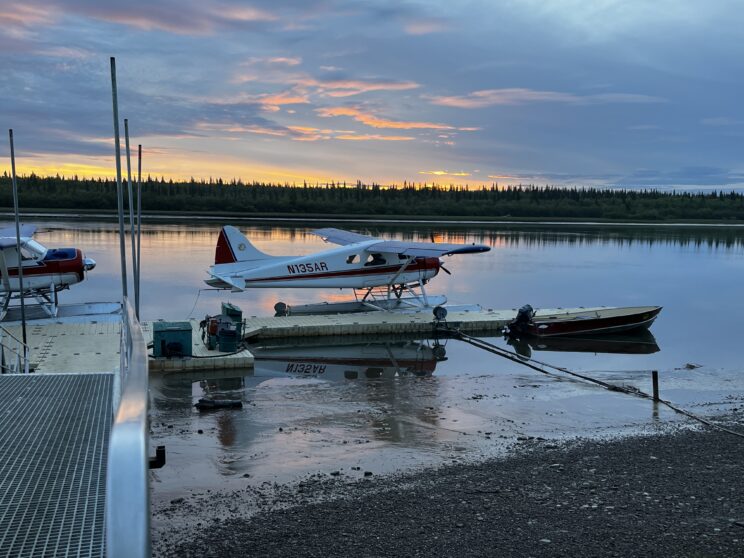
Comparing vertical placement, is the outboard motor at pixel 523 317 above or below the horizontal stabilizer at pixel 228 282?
below

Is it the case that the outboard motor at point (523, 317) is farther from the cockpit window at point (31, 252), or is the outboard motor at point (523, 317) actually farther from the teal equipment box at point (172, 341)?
the cockpit window at point (31, 252)

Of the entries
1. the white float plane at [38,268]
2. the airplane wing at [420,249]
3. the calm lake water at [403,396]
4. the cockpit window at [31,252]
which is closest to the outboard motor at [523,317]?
the calm lake water at [403,396]

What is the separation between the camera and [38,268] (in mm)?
14984

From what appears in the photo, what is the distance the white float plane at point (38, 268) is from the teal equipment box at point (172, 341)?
417 centimetres

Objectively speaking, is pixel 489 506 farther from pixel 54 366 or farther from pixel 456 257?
pixel 456 257

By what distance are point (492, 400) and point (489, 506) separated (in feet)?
15.7

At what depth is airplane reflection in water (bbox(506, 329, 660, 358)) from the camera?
15.7m

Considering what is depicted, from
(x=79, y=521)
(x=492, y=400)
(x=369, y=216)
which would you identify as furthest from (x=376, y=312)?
(x=369, y=216)

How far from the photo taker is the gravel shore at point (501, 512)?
16.5 feet

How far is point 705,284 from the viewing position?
103 ft

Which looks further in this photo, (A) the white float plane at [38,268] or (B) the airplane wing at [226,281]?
(B) the airplane wing at [226,281]

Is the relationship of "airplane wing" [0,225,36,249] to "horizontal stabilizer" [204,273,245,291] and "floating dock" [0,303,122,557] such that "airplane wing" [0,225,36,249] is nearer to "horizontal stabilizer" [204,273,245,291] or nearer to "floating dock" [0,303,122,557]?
"horizontal stabilizer" [204,273,245,291]

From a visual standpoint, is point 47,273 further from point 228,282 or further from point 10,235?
point 228,282

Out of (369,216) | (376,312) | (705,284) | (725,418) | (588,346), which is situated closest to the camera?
(725,418)
